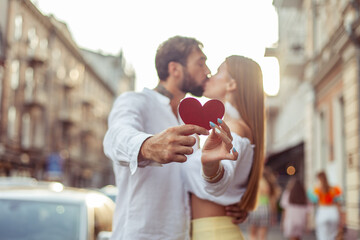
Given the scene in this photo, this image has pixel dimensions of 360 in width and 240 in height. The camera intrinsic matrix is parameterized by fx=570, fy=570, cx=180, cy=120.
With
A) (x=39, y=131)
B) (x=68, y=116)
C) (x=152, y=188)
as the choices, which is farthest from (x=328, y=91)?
(x=68, y=116)

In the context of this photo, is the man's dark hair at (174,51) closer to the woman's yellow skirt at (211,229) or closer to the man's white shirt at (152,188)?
the man's white shirt at (152,188)

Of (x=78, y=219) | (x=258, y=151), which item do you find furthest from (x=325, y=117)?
(x=258, y=151)

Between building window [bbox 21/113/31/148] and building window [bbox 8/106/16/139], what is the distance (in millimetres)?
1759

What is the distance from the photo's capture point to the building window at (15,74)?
26.0 m

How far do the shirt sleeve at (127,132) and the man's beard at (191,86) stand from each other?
17cm

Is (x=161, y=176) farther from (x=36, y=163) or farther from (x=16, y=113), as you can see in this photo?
(x=36, y=163)

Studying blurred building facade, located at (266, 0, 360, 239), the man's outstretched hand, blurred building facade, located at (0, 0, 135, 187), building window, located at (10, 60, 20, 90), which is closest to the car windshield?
the man's outstretched hand

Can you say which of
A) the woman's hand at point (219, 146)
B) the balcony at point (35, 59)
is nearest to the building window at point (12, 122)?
the balcony at point (35, 59)

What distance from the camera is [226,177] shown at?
6.82ft

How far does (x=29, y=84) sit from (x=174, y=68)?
28.4 metres

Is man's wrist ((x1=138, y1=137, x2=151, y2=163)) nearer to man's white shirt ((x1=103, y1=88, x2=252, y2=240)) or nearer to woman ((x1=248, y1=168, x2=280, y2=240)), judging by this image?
man's white shirt ((x1=103, y1=88, x2=252, y2=240))

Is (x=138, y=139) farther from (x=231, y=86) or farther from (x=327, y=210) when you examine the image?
(x=327, y=210)

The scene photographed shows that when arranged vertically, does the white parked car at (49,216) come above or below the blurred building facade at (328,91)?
below

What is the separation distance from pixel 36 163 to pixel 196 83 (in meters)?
29.8
